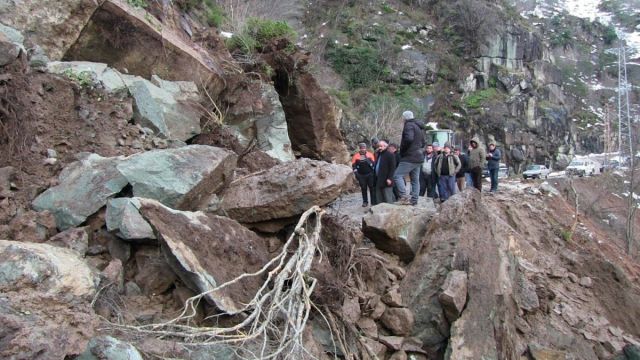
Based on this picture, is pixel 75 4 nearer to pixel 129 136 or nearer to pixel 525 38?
pixel 129 136

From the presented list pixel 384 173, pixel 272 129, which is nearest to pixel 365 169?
pixel 384 173

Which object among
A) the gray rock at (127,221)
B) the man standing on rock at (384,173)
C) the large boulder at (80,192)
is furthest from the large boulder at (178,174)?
the man standing on rock at (384,173)

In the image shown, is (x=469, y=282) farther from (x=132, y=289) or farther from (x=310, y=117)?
(x=310, y=117)

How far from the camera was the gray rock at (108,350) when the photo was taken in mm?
2908

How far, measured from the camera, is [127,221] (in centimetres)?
433

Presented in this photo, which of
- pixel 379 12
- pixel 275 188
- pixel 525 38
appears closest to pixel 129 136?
pixel 275 188

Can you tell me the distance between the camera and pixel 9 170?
4742 mm

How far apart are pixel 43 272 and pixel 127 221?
3.38 ft

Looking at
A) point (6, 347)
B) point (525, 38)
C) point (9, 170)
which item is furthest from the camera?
point (525, 38)

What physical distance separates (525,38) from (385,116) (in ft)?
77.7

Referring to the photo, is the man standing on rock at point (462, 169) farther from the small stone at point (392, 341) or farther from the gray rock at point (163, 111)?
the small stone at point (392, 341)

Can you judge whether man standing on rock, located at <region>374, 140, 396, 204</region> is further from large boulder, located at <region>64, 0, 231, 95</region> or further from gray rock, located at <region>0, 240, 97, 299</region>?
gray rock, located at <region>0, 240, 97, 299</region>

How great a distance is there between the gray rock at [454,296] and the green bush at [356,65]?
29.8 meters

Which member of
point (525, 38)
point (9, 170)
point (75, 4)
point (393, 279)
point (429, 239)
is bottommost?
point (393, 279)
